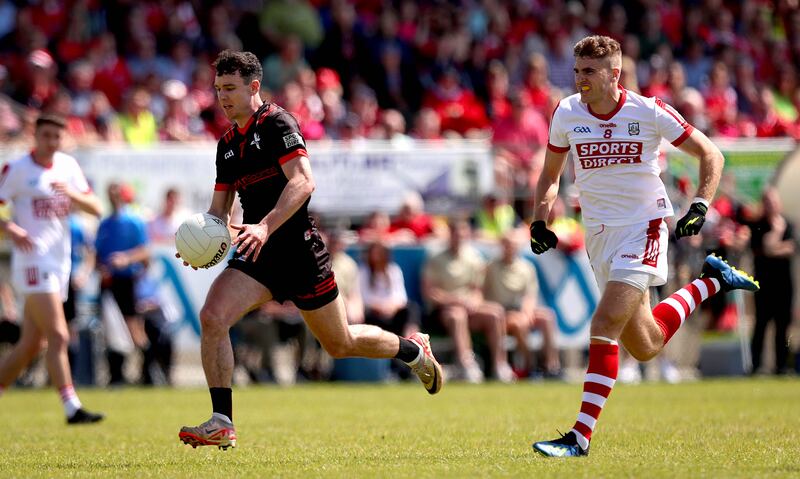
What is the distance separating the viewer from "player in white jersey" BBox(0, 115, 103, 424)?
1055cm

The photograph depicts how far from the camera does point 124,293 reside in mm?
16078

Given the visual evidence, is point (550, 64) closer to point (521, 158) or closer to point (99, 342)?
point (521, 158)

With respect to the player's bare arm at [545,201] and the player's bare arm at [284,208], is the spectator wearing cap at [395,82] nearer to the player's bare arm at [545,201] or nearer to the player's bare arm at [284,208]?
the player's bare arm at [545,201]

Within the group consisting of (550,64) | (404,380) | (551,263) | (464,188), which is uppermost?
(550,64)

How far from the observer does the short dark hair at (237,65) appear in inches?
306

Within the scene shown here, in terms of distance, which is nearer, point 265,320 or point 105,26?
point 265,320

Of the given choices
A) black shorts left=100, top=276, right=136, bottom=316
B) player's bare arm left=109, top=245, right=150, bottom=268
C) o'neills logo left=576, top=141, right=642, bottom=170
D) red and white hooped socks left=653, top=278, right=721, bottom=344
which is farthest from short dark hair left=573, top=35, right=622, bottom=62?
black shorts left=100, top=276, right=136, bottom=316

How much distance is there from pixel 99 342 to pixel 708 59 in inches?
495

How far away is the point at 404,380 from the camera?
1670cm

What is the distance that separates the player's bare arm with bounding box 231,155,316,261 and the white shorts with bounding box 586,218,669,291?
185 centimetres

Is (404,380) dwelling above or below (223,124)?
below

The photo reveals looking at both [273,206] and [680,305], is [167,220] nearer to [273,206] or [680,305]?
[273,206]

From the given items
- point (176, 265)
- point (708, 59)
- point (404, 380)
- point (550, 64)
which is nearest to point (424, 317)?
point (404, 380)

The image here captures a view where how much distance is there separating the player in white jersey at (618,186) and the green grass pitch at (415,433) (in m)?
0.79
